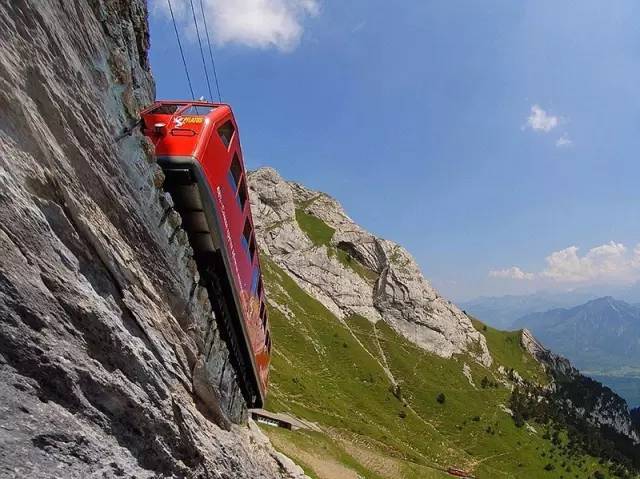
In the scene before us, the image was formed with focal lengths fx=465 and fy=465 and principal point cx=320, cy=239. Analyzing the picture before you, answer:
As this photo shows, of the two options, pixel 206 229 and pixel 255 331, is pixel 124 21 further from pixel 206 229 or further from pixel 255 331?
pixel 255 331

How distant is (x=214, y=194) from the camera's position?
44.2ft

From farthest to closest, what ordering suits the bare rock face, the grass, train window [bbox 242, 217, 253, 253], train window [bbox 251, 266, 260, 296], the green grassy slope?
the grass → the bare rock face → the green grassy slope → train window [bbox 251, 266, 260, 296] → train window [bbox 242, 217, 253, 253]

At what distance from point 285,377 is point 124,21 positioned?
270 feet

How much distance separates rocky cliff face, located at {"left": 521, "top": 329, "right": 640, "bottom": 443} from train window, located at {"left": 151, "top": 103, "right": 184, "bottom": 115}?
16501 centimetres

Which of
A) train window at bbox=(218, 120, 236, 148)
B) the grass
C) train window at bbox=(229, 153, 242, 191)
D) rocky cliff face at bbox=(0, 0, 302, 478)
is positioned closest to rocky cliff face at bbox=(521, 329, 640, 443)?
the grass

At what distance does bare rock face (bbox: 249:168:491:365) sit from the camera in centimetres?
15150

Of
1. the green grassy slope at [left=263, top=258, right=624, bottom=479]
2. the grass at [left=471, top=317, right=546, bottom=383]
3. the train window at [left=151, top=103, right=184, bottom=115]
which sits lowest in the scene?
the green grassy slope at [left=263, top=258, right=624, bottom=479]

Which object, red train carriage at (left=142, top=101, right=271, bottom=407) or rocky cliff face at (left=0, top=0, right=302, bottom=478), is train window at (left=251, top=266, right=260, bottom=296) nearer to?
red train carriage at (left=142, top=101, right=271, bottom=407)

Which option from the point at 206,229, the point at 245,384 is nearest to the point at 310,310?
the point at 245,384

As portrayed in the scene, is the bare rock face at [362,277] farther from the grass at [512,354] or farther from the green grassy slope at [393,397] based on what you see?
the grass at [512,354]

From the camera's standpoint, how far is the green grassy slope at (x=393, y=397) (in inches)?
A: 3381

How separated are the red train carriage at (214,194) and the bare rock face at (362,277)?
128844 millimetres

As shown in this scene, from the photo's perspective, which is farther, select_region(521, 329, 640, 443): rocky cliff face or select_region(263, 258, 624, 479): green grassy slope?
select_region(521, 329, 640, 443): rocky cliff face

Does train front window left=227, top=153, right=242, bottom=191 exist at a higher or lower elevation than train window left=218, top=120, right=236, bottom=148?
lower
